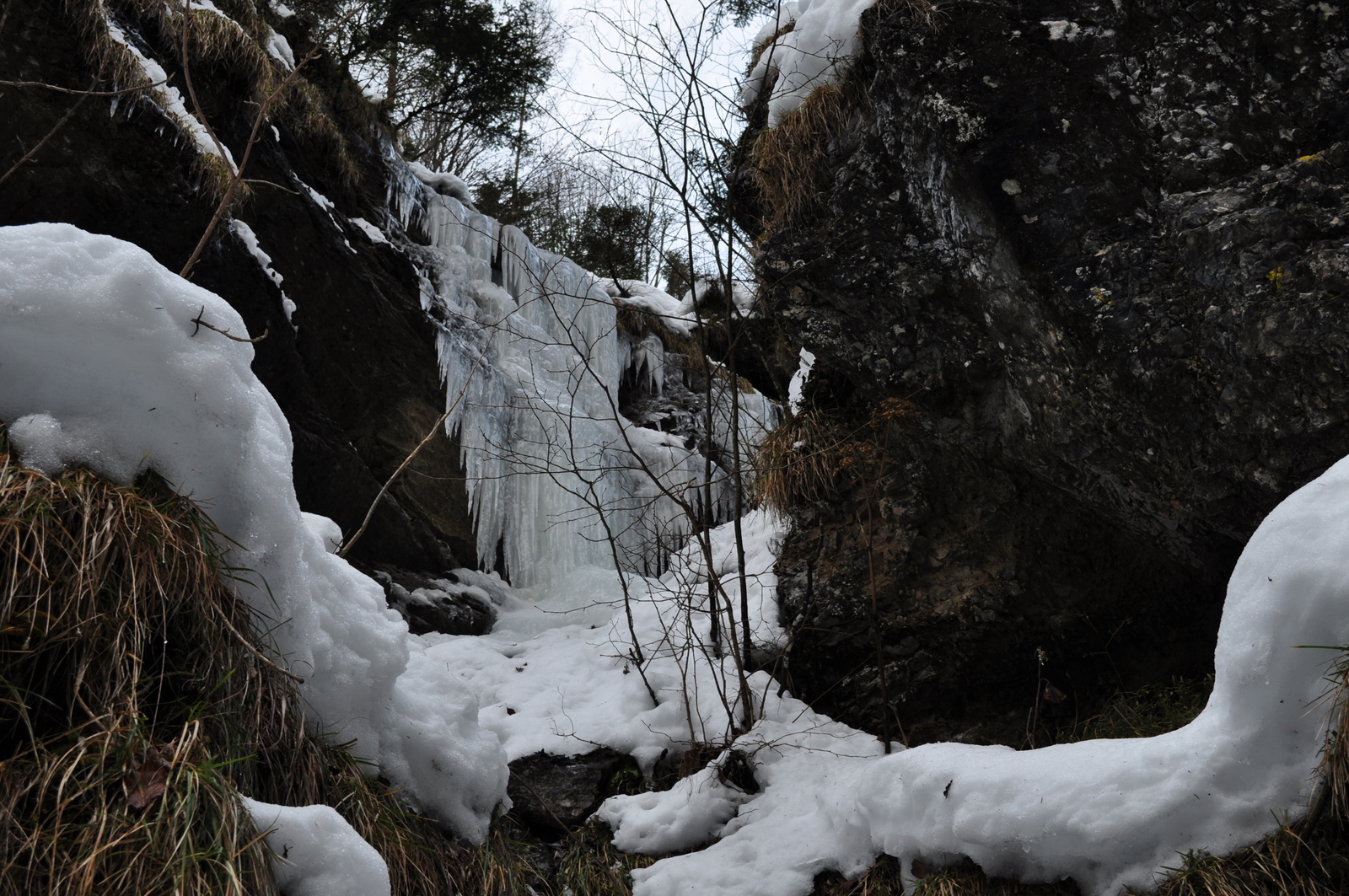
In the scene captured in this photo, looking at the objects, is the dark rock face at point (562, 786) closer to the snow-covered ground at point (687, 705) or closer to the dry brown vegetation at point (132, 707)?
the snow-covered ground at point (687, 705)

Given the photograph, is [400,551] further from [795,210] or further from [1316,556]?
[1316,556]

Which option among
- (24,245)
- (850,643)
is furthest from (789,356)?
(24,245)

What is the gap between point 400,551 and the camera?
18.5 ft

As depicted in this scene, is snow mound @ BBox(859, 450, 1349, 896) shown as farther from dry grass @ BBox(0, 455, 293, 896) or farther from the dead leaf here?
the dead leaf

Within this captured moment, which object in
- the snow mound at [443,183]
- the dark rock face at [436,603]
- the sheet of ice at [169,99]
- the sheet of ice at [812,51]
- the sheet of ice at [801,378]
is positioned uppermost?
the sheet of ice at [812,51]

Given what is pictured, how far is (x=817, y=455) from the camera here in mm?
4371

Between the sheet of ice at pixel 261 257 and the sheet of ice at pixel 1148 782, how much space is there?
13.5ft

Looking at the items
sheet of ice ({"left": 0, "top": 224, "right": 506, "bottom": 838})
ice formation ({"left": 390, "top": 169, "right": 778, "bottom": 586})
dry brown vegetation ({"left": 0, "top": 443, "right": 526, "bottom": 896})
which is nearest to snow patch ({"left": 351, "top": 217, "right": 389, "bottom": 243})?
ice formation ({"left": 390, "top": 169, "right": 778, "bottom": 586})

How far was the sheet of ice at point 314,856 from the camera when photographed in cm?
163

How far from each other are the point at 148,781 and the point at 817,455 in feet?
11.1

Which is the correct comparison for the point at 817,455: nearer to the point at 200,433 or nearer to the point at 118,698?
the point at 200,433

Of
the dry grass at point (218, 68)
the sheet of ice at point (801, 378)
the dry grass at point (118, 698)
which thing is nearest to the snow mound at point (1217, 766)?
the dry grass at point (118, 698)

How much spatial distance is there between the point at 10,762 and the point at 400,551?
4.23 metres

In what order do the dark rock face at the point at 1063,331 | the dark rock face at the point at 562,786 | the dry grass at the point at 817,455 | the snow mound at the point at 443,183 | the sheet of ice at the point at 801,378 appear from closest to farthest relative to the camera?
1. the dark rock face at the point at 1063,331
2. the dark rock face at the point at 562,786
3. the dry grass at the point at 817,455
4. the sheet of ice at the point at 801,378
5. the snow mound at the point at 443,183
